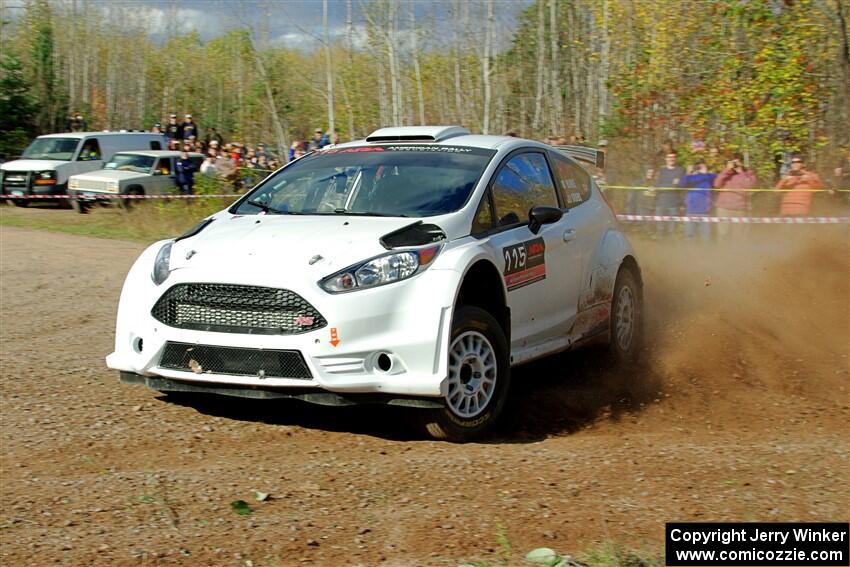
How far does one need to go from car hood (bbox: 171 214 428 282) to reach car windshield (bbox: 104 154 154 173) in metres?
17.5

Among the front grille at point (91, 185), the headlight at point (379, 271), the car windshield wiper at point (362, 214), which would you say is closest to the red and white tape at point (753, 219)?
the car windshield wiper at point (362, 214)

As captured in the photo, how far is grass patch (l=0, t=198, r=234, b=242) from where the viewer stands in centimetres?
1980

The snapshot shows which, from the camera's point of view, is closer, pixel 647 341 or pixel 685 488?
pixel 685 488

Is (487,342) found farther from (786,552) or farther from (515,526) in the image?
(786,552)

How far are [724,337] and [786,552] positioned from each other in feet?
16.0

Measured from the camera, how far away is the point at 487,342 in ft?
20.2

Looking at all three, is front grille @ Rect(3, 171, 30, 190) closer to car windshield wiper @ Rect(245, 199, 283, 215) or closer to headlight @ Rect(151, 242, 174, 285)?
car windshield wiper @ Rect(245, 199, 283, 215)

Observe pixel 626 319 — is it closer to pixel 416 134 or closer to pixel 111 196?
pixel 416 134

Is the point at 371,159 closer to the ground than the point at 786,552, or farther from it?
farther from it

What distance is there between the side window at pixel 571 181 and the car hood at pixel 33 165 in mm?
19404

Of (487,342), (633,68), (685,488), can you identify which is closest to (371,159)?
(487,342)

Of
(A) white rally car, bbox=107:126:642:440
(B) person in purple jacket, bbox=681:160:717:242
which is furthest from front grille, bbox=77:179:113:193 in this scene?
(A) white rally car, bbox=107:126:642:440

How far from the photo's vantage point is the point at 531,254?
6.84 metres

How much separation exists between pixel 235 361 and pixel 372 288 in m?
0.89
